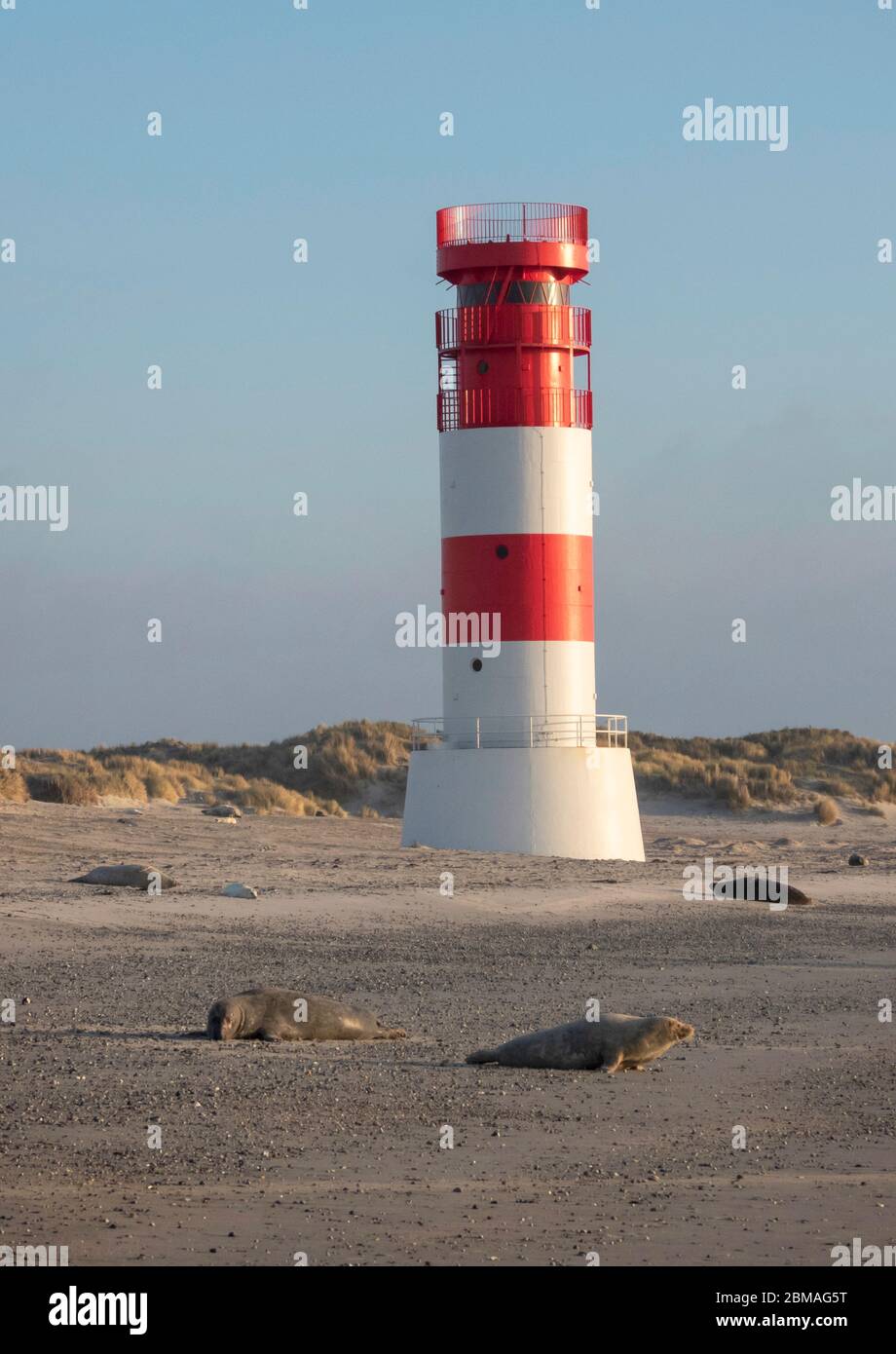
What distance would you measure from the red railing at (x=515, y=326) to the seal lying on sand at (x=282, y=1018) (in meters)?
15.3

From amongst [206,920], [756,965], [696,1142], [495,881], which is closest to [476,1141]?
[696,1142]

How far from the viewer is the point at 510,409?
2611 centimetres

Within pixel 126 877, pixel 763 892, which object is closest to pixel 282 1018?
pixel 126 877

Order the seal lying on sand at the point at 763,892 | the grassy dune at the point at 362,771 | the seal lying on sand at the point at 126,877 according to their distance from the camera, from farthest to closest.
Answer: the grassy dune at the point at 362,771 → the seal lying on sand at the point at 763,892 → the seal lying on sand at the point at 126,877

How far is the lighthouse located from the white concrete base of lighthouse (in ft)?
0.06

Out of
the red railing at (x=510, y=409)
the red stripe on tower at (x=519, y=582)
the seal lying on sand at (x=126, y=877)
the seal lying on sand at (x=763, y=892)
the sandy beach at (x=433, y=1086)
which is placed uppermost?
the red railing at (x=510, y=409)

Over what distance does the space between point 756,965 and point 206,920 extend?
4928 millimetres

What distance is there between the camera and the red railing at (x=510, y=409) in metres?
26.1

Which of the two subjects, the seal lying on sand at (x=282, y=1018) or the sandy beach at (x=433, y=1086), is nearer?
A: the sandy beach at (x=433, y=1086)

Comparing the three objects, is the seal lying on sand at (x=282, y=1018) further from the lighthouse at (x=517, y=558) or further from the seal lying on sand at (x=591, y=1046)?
the lighthouse at (x=517, y=558)

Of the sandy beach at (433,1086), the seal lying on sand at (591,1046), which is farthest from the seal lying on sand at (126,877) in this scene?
the seal lying on sand at (591,1046)

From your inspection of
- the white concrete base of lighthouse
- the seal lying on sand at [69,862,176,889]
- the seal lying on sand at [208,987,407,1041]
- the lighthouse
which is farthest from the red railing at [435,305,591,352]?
the seal lying on sand at [208,987,407,1041]

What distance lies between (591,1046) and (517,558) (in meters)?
14.9
